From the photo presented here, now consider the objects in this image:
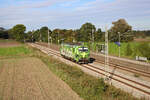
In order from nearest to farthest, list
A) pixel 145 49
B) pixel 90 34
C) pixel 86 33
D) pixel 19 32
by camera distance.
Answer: pixel 145 49 → pixel 90 34 → pixel 86 33 → pixel 19 32

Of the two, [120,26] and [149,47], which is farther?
[120,26]

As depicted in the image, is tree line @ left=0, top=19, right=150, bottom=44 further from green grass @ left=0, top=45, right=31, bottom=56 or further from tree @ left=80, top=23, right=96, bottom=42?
green grass @ left=0, top=45, right=31, bottom=56

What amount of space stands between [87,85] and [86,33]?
78230 mm

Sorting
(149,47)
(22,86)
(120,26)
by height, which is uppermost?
(120,26)

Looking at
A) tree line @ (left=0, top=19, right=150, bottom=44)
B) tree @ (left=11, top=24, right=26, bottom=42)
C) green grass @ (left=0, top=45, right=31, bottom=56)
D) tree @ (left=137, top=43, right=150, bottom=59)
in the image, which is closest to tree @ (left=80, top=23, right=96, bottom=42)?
tree line @ (left=0, top=19, right=150, bottom=44)

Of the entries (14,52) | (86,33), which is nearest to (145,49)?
(14,52)

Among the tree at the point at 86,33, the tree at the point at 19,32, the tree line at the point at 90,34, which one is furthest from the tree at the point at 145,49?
the tree at the point at 19,32

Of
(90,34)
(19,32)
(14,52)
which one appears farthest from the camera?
(19,32)

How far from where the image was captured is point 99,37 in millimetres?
87188

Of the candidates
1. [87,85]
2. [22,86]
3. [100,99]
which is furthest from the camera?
[22,86]

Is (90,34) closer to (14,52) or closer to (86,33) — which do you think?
(86,33)

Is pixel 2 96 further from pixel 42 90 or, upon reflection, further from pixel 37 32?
pixel 37 32

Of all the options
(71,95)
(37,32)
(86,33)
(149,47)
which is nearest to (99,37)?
(86,33)

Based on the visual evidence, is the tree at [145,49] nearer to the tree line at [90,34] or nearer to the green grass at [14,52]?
the tree line at [90,34]
